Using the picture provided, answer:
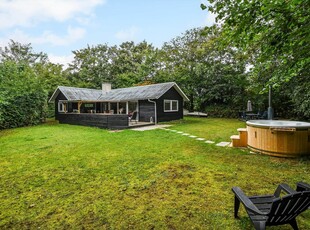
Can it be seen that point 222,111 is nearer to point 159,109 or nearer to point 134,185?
point 159,109

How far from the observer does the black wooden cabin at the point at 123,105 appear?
13.5 m

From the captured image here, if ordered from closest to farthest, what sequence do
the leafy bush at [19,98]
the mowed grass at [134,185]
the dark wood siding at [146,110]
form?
the mowed grass at [134,185] < the leafy bush at [19,98] < the dark wood siding at [146,110]

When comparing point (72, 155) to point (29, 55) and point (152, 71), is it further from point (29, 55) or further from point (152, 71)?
point (29, 55)

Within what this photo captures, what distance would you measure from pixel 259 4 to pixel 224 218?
3.66 m

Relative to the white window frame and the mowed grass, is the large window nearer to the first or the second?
the mowed grass

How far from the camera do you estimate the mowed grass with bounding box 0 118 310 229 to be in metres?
2.72

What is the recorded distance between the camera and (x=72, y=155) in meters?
6.27

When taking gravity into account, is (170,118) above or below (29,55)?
below

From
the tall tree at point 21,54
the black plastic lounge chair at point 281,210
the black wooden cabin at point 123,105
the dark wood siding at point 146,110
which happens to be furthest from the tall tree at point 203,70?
the tall tree at point 21,54

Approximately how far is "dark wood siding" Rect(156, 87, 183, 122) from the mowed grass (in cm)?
935

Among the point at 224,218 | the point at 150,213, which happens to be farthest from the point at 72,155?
the point at 224,218

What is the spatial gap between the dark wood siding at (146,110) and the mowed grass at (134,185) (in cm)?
912

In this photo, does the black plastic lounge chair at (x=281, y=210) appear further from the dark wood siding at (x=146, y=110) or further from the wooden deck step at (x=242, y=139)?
the dark wood siding at (x=146, y=110)

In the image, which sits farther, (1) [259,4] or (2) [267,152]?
(2) [267,152]
